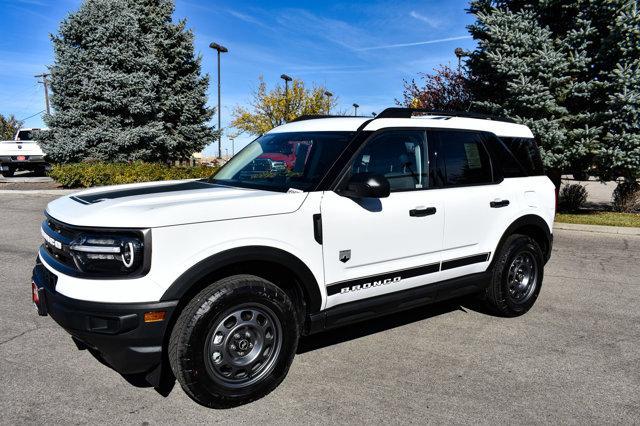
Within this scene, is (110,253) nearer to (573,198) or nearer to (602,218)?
(602,218)

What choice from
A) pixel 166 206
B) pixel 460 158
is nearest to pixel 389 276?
pixel 460 158

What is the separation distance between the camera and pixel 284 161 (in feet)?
13.2

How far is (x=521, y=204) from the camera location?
4746mm

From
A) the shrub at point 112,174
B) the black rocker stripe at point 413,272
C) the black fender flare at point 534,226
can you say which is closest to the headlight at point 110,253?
the black rocker stripe at point 413,272

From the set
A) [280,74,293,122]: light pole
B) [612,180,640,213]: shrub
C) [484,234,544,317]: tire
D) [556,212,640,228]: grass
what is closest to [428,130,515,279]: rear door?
[484,234,544,317]: tire

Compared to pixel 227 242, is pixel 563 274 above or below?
below

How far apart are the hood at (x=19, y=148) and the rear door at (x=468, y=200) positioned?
21.5 meters

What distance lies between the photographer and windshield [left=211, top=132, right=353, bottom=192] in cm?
365

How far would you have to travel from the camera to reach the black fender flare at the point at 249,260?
111 inches

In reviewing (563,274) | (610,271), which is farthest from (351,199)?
(610,271)

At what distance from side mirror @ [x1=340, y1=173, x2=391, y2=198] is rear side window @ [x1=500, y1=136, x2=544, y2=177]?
6.59ft

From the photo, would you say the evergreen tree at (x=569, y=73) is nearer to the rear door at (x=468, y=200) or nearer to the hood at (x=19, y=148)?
the rear door at (x=468, y=200)

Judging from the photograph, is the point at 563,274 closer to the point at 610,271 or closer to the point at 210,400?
the point at 610,271

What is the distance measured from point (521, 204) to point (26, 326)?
186 inches
